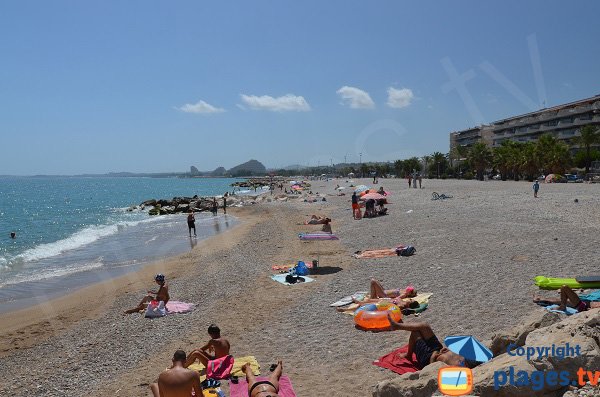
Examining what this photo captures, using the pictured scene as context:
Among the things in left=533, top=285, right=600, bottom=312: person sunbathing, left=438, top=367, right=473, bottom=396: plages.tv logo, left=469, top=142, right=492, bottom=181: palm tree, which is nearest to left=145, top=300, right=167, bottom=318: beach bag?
left=438, top=367, right=473, bottom=396: plages.tv logo

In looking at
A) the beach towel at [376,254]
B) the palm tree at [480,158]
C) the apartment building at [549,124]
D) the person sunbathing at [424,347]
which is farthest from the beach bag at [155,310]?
the apartment building at [549,124]

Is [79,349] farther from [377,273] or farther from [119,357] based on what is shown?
[377,273]

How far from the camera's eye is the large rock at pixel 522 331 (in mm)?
5645

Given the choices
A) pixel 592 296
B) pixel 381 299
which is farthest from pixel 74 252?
pixel 592 296

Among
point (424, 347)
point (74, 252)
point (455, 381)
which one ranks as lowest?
point (74, 252)

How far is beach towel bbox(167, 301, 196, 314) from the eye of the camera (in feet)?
37.3

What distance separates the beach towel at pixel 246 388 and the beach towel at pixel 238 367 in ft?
0.99

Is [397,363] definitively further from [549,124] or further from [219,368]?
[549,124]

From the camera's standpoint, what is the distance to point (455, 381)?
15.7 ft

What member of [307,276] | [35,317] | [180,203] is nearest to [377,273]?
[307,276]

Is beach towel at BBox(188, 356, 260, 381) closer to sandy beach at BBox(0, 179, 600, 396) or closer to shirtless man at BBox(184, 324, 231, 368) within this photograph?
shirtless man at BBox(184, 324, 231, 368)

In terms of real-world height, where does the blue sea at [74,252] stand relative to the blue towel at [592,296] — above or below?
below

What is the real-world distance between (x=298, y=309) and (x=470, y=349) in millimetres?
5014

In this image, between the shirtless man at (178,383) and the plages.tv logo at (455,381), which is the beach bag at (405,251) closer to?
the plages.tv logo at (455,381)
